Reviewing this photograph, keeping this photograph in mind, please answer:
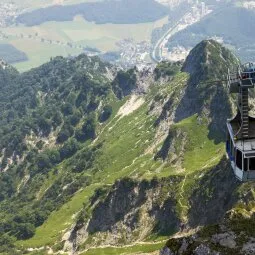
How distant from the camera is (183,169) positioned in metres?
169

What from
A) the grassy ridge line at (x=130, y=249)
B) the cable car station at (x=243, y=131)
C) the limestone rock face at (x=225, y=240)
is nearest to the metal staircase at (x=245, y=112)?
the cable car station at (x=243, y=131)

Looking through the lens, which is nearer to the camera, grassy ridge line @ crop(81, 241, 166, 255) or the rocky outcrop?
grassy ridge line @ crop(81, 241, 166, 255)

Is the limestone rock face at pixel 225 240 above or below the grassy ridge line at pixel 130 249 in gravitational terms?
above

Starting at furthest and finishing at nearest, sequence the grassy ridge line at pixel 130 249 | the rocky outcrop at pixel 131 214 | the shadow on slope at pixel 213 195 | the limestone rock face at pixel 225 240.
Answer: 1. the rocky outcrop at pixel 131 214
2. the grassy ridge line at pixel 130 249
3. the shadow on slope at pixel 213 195
4. the limestone rock face at pixel 225 240

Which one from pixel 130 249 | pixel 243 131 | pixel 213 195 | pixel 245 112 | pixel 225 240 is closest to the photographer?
pixel 245 112

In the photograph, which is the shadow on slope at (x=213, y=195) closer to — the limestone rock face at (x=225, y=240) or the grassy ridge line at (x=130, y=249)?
the grassy ridge line at (x=130, y=249)

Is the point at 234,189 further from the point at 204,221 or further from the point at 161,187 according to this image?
the point at 161,187

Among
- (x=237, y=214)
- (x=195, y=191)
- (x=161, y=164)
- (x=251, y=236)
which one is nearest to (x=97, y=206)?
(x=161, y=164)

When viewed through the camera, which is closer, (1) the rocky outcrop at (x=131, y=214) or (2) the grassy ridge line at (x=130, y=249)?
(2) the grassy ridge line at (x=130, y=249)

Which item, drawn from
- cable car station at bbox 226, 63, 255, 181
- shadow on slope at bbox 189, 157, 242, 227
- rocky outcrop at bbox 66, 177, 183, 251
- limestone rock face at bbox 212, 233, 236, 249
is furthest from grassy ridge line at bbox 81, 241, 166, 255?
cable car station at bbox 226, 63, 255, 181

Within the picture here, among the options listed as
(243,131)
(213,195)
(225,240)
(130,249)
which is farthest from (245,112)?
(130,249)

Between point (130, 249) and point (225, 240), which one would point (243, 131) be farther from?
point (130, 249)

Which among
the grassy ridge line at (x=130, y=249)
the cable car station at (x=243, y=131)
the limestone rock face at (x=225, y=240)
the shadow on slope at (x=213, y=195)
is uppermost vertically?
the cable car station at (x=243, y=131)

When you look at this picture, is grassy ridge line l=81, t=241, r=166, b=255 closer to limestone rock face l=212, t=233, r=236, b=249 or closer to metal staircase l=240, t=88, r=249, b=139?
limestone rock face l=212, t=233, r=236, b=249
